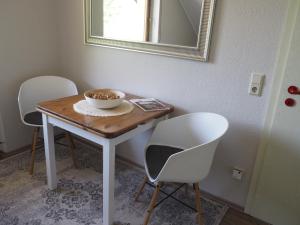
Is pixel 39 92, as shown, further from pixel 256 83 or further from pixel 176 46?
pixel 256 83

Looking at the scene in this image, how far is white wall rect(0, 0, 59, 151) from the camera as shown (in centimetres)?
219

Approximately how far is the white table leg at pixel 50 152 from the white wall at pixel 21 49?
757 millimetres

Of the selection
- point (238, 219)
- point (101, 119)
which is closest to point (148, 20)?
point (101, 119)

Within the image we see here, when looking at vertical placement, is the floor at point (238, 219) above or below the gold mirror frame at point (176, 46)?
below

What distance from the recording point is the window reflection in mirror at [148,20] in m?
1.75

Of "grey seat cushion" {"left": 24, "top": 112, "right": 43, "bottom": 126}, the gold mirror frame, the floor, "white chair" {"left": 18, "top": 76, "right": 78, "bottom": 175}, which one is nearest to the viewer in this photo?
the gold mirror frame

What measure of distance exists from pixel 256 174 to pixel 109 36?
1.59 meters

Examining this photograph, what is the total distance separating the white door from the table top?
73cm

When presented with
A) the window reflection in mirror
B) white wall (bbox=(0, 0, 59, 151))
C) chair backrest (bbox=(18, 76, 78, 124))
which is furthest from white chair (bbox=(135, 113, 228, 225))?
white wall (bbox=(0, 0, 59, 151))

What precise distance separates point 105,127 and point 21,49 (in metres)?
1.40

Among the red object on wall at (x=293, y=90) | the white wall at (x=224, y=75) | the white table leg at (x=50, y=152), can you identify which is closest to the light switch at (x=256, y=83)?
the white wall at (x=224, y=75)

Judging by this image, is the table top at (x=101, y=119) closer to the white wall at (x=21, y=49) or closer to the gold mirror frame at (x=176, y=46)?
the gold mirror frame at (x=176, y=46)

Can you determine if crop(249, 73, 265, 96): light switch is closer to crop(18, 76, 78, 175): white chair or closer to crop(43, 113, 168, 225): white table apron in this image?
crop(43, 113, 168, 225): white table apron

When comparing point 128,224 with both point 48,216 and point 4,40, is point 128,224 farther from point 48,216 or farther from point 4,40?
point 4,40
